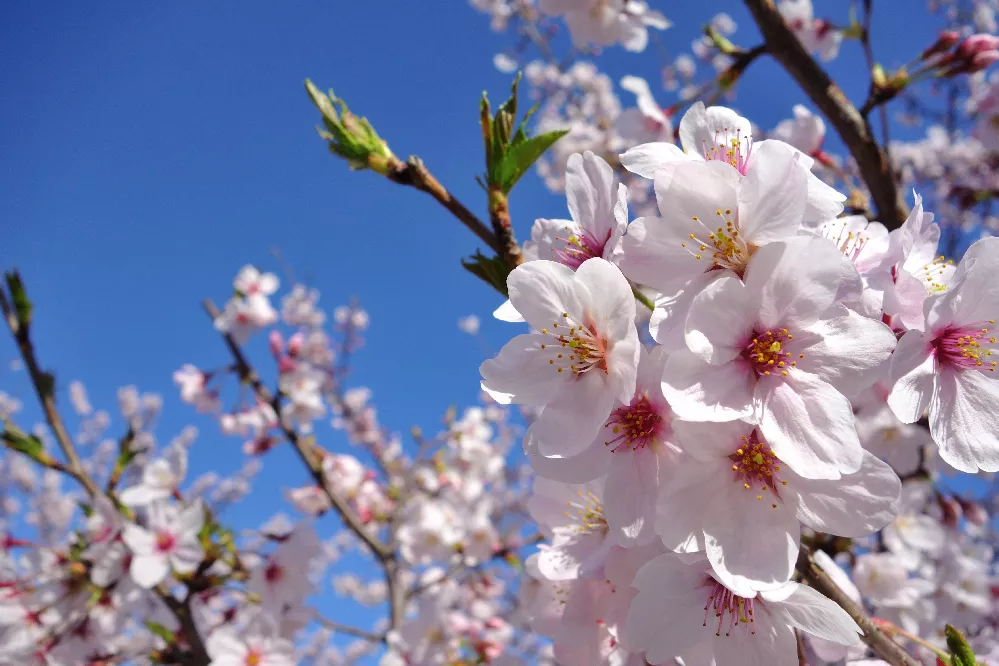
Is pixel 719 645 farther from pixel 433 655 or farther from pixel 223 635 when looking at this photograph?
pixel 433 655

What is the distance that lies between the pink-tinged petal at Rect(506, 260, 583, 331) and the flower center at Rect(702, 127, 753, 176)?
1.57ft

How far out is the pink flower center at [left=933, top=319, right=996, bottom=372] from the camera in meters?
1.01

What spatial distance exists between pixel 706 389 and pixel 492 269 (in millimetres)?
451

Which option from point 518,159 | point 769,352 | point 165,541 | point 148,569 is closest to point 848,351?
point 769,352

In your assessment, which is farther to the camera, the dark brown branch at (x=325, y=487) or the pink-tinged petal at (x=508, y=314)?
the dark brown branch at (x=325, y=487)

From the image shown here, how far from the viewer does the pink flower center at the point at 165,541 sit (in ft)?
7.66

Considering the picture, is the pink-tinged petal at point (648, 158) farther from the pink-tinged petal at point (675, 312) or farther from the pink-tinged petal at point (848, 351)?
the pink-tinged petal at point (848, 351)

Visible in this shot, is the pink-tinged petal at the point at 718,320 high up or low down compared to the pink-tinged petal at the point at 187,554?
down

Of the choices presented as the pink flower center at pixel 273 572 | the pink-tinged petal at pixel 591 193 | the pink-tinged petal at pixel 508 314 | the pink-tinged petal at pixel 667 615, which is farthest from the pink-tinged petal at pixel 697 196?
the pink flower center at pixel 273 572

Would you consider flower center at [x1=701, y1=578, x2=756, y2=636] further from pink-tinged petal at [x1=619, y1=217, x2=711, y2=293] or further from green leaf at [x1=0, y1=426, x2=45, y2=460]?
green leaf at [x1=0, y1=426, x2=45, y2=460]

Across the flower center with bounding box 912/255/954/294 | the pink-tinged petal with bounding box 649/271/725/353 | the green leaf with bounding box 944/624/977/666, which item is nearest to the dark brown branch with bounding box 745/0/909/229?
the flower center with bounding box 912/255/954/294

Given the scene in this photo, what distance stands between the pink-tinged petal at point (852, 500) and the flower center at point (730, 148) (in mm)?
635

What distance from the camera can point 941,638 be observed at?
2939mm

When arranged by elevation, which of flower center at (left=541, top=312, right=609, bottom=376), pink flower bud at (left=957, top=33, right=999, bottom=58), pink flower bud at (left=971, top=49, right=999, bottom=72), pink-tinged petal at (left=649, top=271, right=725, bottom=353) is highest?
pink flower bud at (left=957, top=33, right=999, bottom=58)
